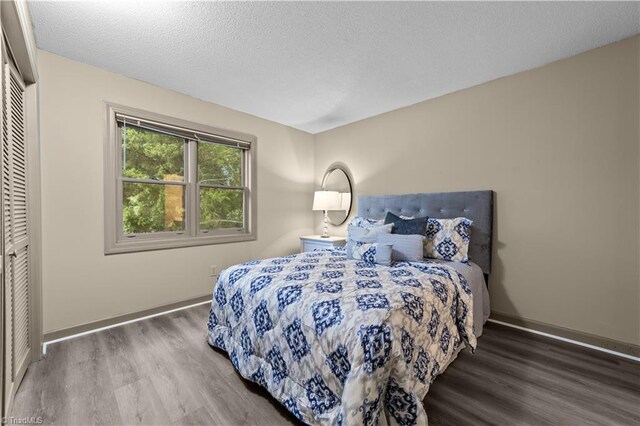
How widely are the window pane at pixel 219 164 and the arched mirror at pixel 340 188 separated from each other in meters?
1.34

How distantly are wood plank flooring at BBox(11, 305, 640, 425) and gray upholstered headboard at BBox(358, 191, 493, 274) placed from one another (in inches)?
32.0

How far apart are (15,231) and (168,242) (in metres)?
1.31

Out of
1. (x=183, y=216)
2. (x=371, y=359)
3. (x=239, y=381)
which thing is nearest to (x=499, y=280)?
(x=371, y=359)

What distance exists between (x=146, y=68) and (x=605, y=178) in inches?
156

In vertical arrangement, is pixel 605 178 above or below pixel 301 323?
above

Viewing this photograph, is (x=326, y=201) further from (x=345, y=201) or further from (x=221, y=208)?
(x=221, y=208)

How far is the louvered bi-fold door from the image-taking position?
1474mm

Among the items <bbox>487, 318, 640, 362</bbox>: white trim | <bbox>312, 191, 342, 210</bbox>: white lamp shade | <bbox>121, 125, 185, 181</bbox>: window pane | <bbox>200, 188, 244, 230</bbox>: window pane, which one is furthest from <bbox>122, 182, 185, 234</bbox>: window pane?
<bbox>487, 318, 640, 362</bbox>: white trim

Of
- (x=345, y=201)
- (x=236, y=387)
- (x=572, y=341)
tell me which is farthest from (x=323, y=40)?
(x=572, y=341)

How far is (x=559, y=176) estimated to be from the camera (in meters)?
2.38

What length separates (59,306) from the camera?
7.61 feet

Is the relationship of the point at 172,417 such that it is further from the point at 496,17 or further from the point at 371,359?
the point at 496,17

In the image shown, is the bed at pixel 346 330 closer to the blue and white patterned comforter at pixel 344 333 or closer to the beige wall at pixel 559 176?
the blue and white patterned comforter at pixel 344 333

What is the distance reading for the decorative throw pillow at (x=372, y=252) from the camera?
236 cm
